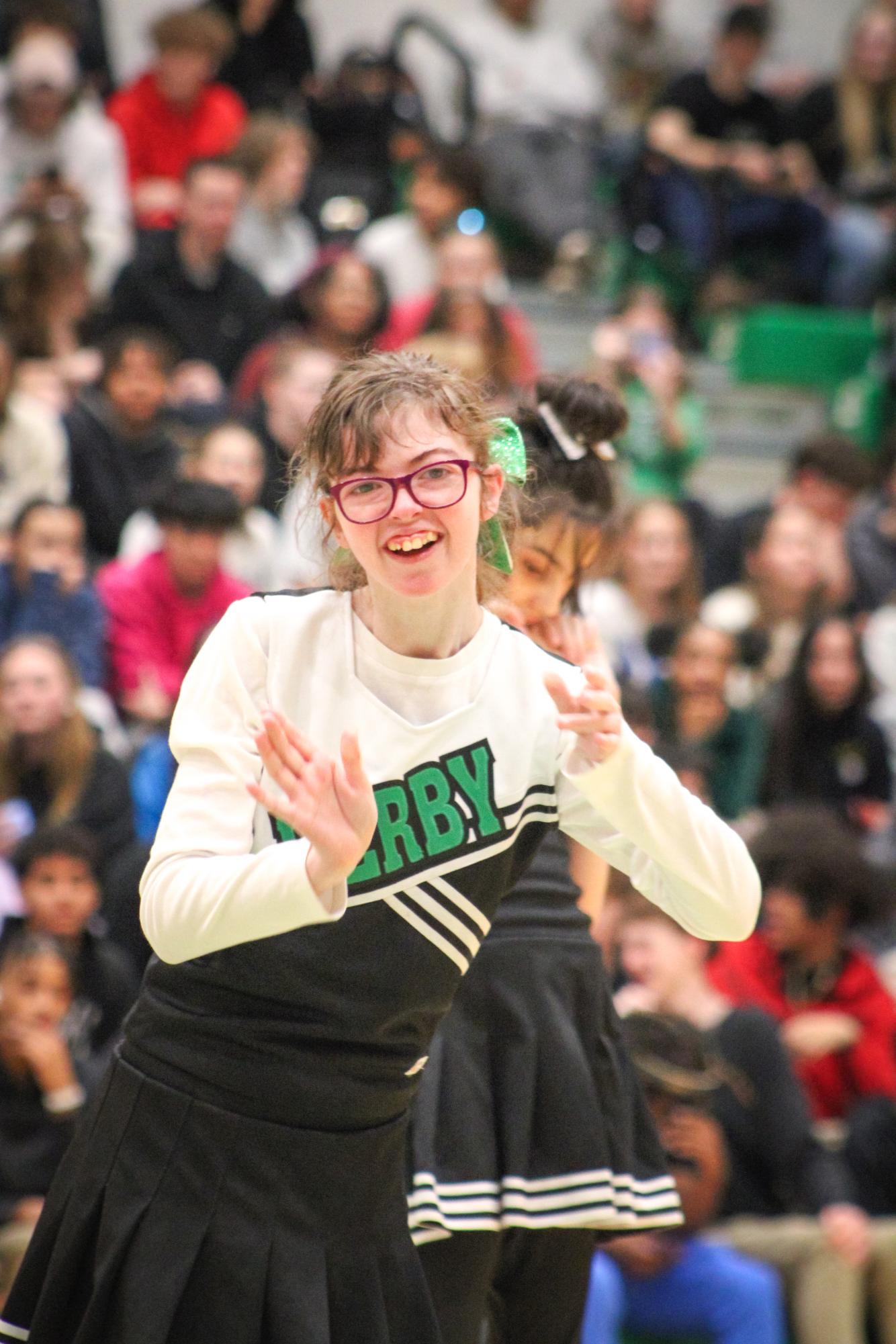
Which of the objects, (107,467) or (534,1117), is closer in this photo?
(534,1117)

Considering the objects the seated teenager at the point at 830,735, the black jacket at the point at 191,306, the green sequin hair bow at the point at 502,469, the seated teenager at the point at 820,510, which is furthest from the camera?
the black jacket at the point at 191,306

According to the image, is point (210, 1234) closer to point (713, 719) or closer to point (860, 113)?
point (713, 719)

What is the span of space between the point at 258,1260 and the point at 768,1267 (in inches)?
101

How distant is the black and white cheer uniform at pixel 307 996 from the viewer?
2.24 metres

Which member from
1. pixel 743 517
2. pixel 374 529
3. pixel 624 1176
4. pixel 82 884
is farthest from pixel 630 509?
pixel 374 529

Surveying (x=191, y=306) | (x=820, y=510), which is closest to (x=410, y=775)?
(x=191, y=306)

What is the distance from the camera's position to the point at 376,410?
2271 millimetres

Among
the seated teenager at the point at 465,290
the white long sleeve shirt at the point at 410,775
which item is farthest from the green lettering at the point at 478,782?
the seated teenager at the point at 465,290

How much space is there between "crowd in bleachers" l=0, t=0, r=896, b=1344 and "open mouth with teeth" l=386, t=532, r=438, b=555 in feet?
1.32

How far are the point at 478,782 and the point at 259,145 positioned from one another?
20.3 feet

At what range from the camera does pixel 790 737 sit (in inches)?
255

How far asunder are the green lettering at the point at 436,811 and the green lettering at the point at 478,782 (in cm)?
2

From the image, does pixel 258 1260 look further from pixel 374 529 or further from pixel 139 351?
pixel 139 351

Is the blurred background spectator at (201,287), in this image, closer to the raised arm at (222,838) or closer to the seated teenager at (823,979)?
the seated teenager at (823,979)
